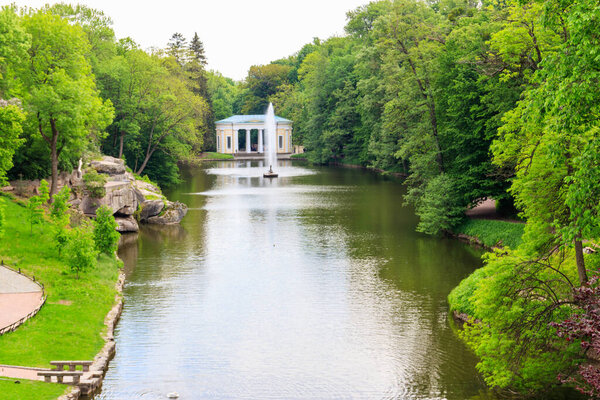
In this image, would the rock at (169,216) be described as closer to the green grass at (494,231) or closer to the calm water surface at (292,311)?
the calm water surface at (292,311)

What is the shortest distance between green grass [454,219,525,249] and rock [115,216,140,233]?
18.4m

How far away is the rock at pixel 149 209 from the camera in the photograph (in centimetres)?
4128

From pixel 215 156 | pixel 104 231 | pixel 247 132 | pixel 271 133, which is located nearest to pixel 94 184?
pixel 104 231

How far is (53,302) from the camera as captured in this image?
2148 cm

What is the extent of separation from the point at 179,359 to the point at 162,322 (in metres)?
3.38

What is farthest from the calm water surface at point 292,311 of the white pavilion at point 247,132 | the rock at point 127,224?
the white pavilion at point 247,132

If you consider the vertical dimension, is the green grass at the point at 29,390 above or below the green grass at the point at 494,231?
below

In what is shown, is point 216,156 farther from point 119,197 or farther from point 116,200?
point 116,200

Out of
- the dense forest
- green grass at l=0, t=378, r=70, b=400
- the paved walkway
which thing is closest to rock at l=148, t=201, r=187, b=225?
the dense forest

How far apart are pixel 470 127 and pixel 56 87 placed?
70.9ft

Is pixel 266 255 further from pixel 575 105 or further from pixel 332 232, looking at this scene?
pixel 575 105

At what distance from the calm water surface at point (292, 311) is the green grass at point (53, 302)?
3.15 ft

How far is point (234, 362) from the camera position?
18.8 m

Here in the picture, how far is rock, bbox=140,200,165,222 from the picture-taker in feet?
135
